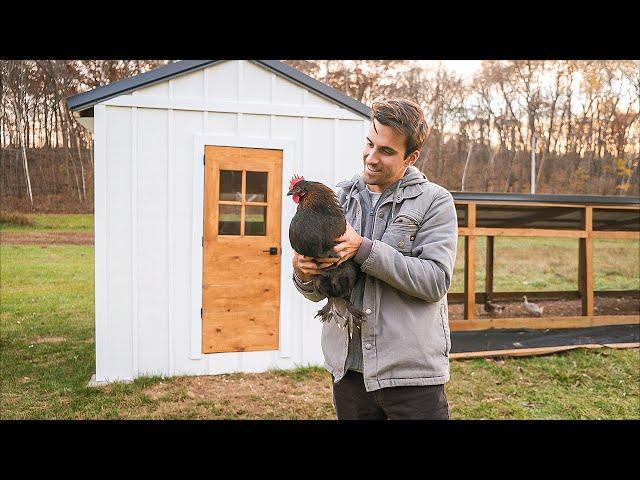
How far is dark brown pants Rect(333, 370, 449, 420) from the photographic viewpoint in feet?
4.69

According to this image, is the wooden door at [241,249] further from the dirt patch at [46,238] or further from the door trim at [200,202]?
the dirt patch at [46,238]

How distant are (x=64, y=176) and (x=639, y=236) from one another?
10732 millimetres

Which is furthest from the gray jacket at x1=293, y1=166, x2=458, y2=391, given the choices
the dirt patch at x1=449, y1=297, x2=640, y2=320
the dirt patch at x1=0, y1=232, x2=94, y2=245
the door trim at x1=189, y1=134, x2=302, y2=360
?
the dirt patch at x1=0, y1=232, x2=94, y2=245

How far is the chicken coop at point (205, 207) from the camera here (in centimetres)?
461

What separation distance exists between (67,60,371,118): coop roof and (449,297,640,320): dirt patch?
3.76m

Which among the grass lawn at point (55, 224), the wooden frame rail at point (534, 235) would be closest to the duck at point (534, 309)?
the wooden frame rail at point (534, 235)

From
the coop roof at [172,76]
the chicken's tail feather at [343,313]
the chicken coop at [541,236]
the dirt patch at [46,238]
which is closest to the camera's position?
the chicken's tail feather at [343,313]

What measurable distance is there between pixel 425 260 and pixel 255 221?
375cm

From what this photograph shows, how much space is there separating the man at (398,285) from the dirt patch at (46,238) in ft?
32.5

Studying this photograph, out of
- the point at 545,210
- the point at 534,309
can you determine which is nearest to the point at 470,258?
the point at 545,210

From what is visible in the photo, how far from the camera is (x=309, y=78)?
4.92m

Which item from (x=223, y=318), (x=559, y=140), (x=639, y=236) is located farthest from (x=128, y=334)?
(x=559, y=140)

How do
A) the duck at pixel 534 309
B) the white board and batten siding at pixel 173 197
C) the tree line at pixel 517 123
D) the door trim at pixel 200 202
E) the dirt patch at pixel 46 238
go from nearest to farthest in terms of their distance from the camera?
the white board and batten siding at pixel 173 197 < the door trim at pixel 200 202 < the duck at pixel 534 309 < the dirt patch at pixel 46 238 < the tree line at pixel 517 123

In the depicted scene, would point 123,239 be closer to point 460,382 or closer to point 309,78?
point 309,78
